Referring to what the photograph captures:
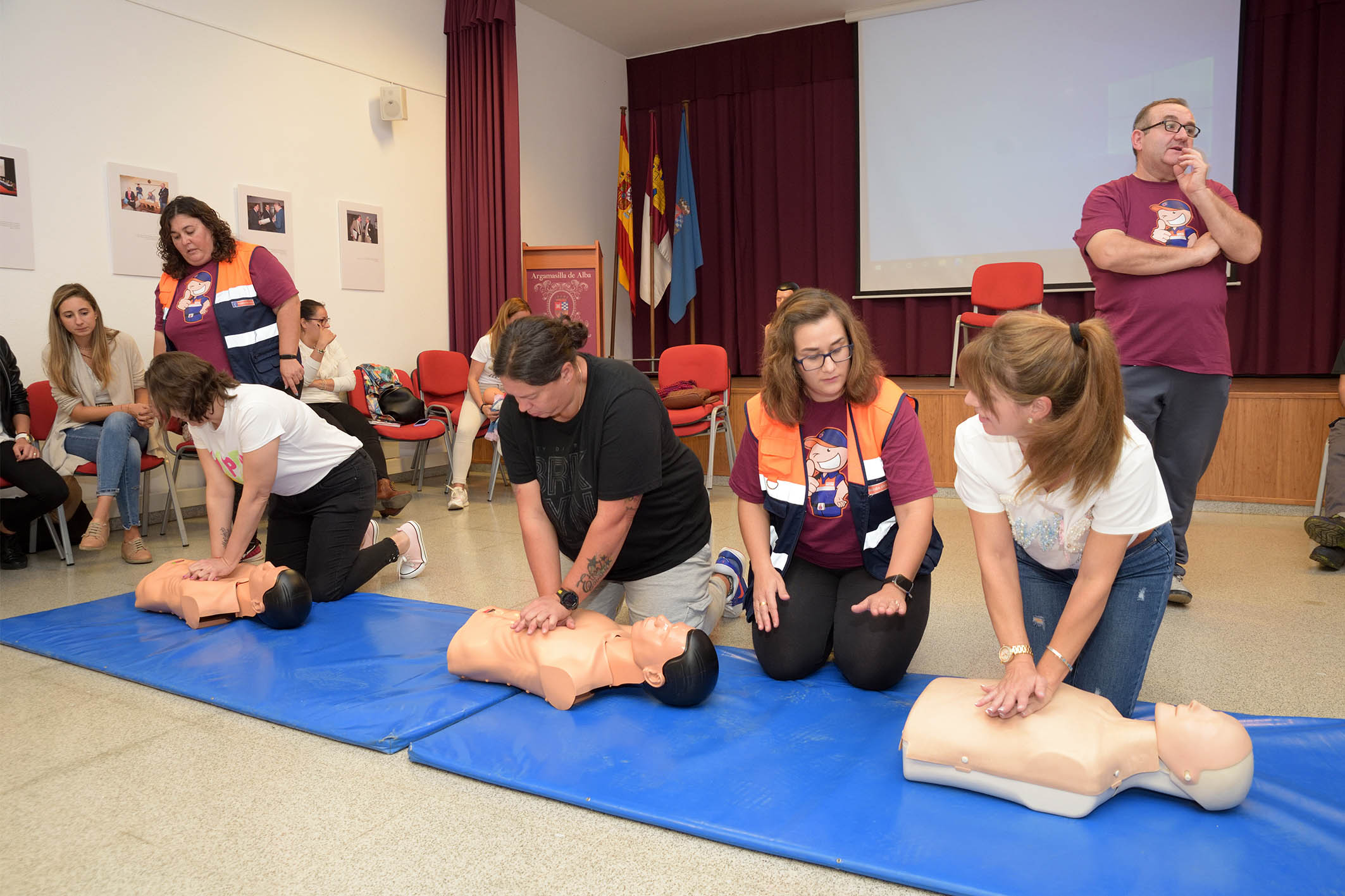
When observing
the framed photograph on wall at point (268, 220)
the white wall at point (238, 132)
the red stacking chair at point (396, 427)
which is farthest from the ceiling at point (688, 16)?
the red stacking chair at point (396, 427)

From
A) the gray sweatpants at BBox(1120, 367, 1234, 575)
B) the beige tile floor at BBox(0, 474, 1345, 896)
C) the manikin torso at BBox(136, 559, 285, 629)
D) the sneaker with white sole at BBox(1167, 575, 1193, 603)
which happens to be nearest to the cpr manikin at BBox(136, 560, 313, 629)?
the manikin torso at BBox(136, 559, 285, 629)

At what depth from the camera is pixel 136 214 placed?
170 inches

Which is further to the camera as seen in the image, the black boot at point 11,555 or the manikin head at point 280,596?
the black boot at point 11,555

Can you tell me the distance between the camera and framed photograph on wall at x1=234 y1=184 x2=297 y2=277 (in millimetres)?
4770

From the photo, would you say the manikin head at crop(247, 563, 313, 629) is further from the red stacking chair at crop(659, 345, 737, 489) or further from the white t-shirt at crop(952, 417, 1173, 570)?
the red stacking chair at crop(659, 345, 737, 489)

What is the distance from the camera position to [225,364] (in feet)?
10.8

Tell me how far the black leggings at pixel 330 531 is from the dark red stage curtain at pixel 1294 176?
17.3ft

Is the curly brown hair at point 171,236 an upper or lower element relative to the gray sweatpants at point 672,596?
upper

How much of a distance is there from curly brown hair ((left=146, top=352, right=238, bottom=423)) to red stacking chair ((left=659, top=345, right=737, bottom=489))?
3.08 metres

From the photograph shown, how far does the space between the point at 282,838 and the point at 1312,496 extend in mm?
4950

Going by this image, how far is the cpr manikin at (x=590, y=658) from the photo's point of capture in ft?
6.11

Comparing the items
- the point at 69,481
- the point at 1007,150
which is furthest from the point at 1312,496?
the point at 69,481

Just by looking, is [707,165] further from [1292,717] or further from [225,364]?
[1292,717]

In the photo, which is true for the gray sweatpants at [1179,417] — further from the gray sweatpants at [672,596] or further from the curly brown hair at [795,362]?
the gray sweatpants at [672,596]
